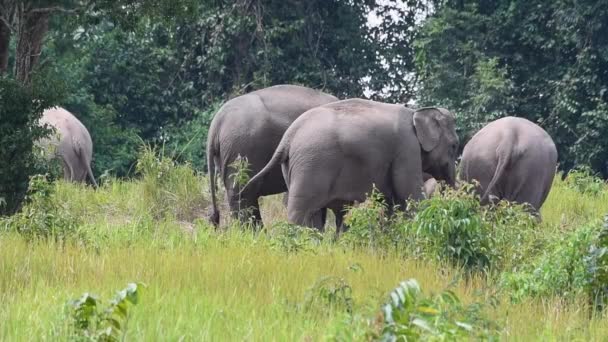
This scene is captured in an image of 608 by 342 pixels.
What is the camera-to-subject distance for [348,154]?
10484 millimetres

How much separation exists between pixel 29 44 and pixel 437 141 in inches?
139

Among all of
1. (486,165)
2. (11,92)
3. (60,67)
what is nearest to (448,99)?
(60,67)

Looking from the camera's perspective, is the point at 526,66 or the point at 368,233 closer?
the point at 368,233

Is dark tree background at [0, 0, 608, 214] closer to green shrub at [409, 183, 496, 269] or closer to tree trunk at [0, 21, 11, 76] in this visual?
tree trunk at [0, 21, 11, 76]

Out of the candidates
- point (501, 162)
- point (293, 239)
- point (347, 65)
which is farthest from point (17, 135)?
point (347, 65)

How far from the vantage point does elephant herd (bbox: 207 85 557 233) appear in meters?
10.4

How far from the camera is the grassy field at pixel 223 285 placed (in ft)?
16.6

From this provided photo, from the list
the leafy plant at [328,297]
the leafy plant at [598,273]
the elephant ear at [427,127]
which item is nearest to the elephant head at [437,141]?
the elephant ear at [427,127]

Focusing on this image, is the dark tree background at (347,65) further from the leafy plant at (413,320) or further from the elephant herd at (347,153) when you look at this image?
the leafy plant at (413,320)

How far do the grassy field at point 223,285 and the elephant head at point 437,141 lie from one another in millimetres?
2403

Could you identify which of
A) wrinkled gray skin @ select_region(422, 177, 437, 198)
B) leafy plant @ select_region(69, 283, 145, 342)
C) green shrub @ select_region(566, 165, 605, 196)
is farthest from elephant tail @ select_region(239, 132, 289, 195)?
leafy plant @ select_region(69, 283, 145, 342)

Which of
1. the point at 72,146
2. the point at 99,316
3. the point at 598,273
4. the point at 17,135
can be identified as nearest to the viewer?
the point at 99,316

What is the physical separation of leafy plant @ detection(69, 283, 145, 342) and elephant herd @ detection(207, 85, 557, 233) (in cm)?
535

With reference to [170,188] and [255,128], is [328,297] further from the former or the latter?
[170,188]
